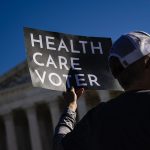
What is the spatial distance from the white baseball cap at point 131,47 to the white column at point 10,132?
125 feet

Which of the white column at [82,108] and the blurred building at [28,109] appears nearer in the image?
the white column at [82,108]

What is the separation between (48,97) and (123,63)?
38.5 m

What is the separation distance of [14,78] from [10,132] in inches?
176

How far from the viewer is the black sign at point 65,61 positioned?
5.20 metres

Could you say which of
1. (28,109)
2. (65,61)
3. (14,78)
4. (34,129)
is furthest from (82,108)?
(65,61)

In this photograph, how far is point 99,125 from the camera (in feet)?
9.65

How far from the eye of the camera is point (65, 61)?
5.41 metres

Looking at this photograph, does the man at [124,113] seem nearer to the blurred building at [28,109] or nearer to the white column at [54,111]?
the blurred building at [28,109]

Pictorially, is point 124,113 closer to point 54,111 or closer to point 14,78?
point 54,111

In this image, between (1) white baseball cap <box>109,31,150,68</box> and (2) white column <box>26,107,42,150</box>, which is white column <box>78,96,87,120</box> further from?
(1) white baseball cap <box>109,31,150,68</box>

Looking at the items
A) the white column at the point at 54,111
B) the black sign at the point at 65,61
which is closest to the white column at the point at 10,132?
the white column at the point at 54,111

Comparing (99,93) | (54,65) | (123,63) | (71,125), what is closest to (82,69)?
(54,65)

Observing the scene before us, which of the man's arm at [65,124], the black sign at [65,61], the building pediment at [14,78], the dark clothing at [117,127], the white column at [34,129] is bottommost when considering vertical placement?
the dark clothing at [117,127]

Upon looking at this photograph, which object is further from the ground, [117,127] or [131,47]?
[131,47]
